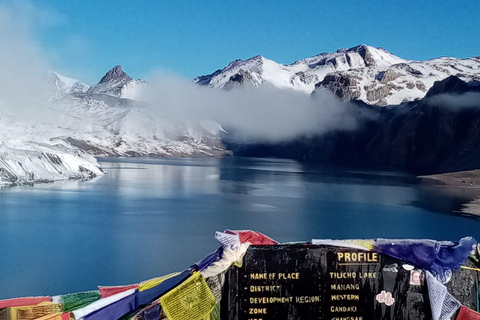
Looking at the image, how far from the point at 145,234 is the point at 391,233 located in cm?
1422

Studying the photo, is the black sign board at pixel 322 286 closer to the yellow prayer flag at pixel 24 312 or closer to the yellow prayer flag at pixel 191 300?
the yellow prayer flag at pixel 191 300

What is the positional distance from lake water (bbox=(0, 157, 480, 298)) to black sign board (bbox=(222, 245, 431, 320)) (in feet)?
45.0

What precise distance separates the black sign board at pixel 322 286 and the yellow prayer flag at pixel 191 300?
8.0 inches

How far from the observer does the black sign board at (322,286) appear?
3.96m

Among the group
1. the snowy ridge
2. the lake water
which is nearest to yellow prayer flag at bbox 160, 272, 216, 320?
the lake water

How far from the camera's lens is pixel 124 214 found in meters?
33.5

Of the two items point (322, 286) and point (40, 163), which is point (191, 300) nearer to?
point (322, 286)

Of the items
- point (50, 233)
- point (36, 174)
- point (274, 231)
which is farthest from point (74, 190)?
point (274, 231)

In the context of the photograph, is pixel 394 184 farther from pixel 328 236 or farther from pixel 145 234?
pixel 145 234

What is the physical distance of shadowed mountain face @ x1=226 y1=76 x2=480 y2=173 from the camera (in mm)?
89125

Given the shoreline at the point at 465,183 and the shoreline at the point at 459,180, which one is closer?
the shoreline at the point at 465,183

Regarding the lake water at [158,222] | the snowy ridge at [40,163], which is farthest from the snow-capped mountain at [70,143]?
the lake water at [158,222]

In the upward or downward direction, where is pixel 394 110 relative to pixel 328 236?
upward

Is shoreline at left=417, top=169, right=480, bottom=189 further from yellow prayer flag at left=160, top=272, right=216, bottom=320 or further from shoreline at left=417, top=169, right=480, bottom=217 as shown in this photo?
yellow prayer flag at left=160, top=272, right=216, bottom=320
